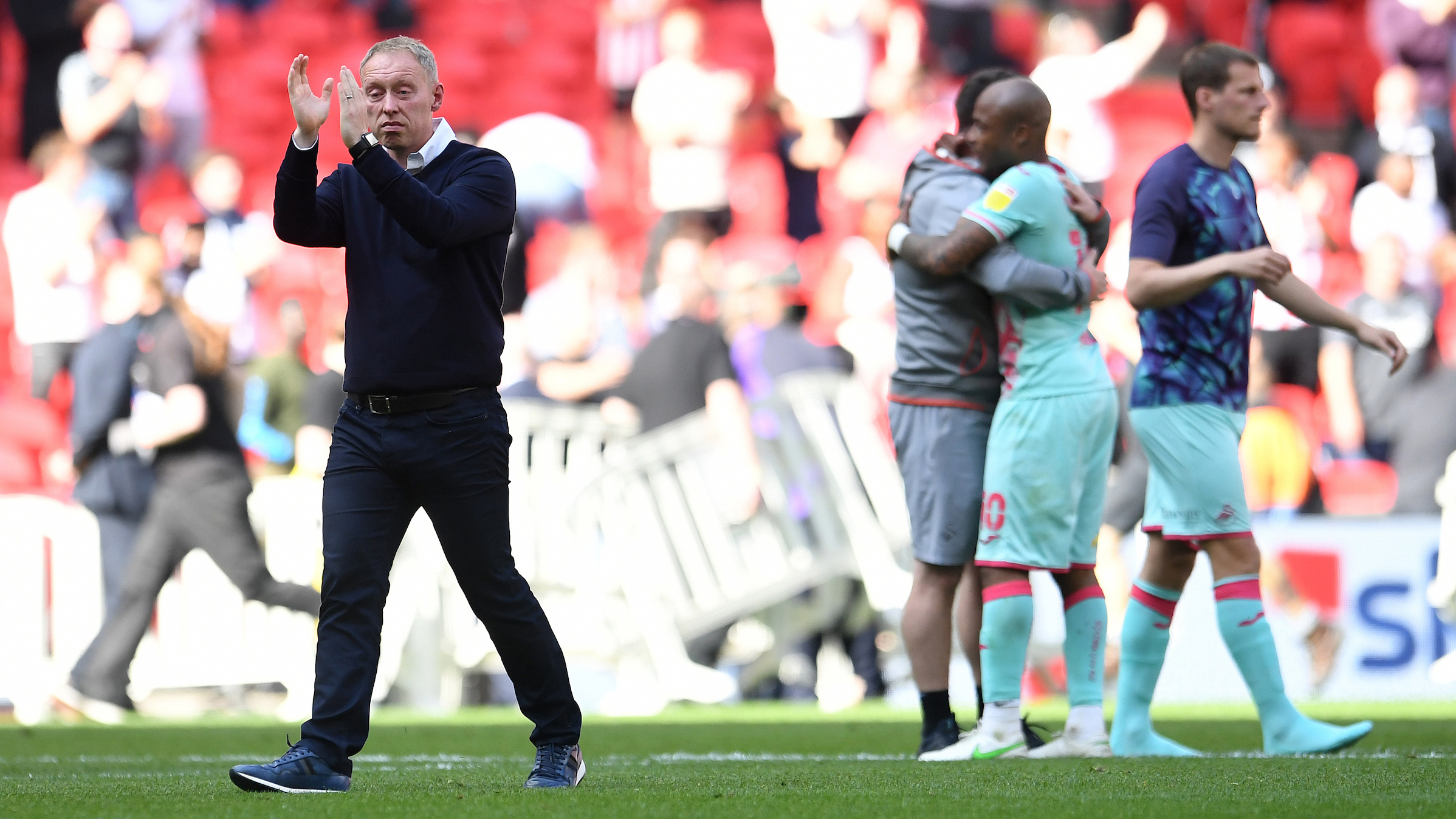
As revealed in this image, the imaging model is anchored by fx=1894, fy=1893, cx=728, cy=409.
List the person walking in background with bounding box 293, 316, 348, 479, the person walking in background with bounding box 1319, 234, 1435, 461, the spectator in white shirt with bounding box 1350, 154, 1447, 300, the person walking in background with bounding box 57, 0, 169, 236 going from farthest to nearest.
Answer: the person walking in background with bounding box 57, 0, 169, 236
the spectator in white shirt with bounding box 1350, 154, 1447, 300
the person walking in background with bounding box 1319, 234, 1435, 461
the person walking in background with bounding box 293, 316, 348, 479

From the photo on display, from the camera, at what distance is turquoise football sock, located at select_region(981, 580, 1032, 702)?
5.69 metres

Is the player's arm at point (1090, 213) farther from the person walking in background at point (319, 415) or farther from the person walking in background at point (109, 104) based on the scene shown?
the person walking in background at point (109, 104)

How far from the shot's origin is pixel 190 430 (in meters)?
10.4

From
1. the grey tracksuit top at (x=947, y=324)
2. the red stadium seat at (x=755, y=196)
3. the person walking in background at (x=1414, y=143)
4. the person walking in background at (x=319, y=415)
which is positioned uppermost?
the person walking in background at (x=1414, y=143)

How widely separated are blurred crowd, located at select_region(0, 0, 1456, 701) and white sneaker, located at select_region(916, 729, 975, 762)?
475cm

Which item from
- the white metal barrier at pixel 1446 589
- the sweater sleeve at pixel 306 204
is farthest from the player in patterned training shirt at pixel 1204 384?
the white metal barrier at pixel 1446 589

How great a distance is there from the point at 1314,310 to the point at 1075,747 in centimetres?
156

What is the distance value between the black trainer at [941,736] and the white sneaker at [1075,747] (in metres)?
0.25

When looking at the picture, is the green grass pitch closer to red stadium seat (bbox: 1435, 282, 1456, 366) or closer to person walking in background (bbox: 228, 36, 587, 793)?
person walking in background (bbox: 228, 36, 587, 793)

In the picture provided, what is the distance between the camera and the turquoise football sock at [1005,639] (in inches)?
224

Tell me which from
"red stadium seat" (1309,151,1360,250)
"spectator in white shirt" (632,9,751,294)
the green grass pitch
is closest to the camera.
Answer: the green grass pitch

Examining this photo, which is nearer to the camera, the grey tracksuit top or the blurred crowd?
the grey tracksuit top

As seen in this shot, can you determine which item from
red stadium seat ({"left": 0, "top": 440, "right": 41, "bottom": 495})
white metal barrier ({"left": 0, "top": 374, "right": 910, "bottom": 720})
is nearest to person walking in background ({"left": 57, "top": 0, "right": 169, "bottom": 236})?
red stadium seat ({"left": 0, "top": 440, "right": 41, "bottom": 495})

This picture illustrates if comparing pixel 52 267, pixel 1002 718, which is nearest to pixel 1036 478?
pixel 1002 718
